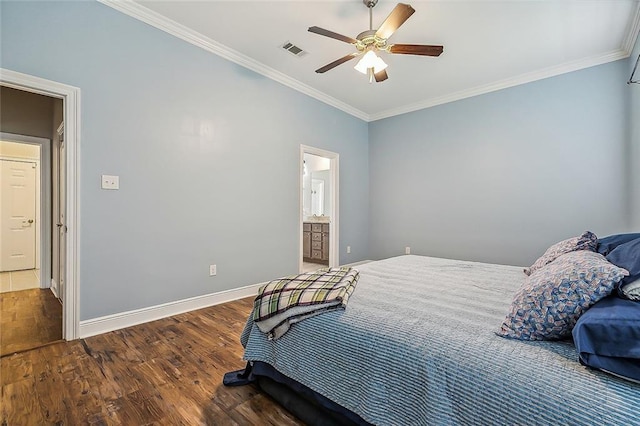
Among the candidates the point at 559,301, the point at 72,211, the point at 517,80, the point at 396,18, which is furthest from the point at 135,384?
the point at 517,80

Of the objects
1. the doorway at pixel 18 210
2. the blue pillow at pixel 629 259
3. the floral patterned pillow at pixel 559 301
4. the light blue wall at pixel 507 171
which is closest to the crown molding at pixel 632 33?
the light blue wall at pixel 507 171

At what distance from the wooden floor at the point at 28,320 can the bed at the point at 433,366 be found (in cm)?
196

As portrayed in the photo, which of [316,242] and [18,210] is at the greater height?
[18,210]

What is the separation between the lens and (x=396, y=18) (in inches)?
81.6

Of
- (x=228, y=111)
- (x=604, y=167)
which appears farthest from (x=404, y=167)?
(x=228, y=111)

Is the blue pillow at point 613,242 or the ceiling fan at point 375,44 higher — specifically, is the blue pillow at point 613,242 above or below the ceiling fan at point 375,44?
below

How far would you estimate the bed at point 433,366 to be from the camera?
79 centimetres

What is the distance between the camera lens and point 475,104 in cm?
420

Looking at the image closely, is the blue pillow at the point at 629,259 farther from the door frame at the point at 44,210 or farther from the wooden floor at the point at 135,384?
the door frame at the point at 44,210

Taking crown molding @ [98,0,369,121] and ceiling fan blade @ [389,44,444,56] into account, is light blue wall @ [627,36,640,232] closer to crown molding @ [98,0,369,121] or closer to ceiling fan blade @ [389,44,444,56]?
ceiling fan blade @ [389,44,444,56]

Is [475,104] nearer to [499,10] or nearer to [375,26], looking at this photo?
[499,10]

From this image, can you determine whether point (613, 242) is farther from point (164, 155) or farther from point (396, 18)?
point (164, 155)

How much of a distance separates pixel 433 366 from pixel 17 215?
723 cm

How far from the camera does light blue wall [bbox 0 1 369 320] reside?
2334mm
